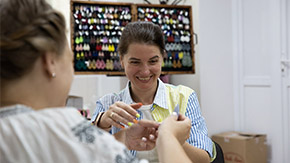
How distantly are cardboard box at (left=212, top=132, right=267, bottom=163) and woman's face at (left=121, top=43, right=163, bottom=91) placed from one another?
209cm

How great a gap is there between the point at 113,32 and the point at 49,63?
2888 millimetres

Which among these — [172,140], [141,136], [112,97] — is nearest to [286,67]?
[112,97]

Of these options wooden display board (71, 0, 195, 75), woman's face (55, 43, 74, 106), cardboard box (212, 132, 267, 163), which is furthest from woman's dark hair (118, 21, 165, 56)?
cardboard box (212, 132, 267, 163)

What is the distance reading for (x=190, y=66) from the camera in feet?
12.9

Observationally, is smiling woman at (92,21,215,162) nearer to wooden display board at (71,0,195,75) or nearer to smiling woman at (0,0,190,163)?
smiling woman at (0,0,190,163)

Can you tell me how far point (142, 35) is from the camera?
2.04 m

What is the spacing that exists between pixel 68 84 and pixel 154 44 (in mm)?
1164

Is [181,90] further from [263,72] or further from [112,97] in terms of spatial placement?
[263,72]

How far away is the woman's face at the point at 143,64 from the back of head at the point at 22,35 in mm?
1183

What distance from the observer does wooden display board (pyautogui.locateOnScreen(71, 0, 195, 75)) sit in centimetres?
360

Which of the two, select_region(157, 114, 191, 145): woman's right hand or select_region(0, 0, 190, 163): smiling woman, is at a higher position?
select_region(0, 0, 190, 163): smiling woman

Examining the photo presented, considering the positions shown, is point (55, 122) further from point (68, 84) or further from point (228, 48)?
point (228, 48)

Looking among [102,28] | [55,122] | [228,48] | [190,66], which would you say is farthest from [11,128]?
[228,48]

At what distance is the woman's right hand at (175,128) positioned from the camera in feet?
4.06
